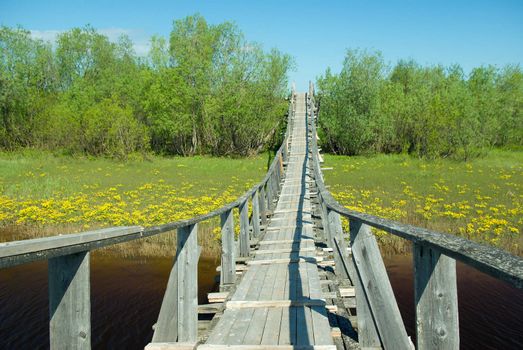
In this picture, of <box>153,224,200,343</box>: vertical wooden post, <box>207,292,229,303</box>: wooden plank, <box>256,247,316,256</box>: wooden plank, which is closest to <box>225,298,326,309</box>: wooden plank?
<box>207,292,229,303</box>: wooden plank

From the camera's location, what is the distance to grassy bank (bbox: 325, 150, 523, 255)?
13.3m

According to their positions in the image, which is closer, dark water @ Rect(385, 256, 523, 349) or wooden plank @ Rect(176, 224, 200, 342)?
wooden plank @ Rect(176, 224, 200, 342)

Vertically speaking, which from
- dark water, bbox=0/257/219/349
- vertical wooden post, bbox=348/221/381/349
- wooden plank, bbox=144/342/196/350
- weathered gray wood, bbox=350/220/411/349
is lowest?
dark water, bbox=0/257/219/349

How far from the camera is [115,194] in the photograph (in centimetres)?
1828

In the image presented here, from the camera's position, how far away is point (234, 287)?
5.84 metres

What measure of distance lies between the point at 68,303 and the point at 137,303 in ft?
26.5

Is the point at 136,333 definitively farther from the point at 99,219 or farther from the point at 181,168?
the point at 181,168

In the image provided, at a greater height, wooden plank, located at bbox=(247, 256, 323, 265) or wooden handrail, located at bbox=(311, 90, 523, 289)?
wooden handrail, located at bbox=(311, 90, 523, 289)

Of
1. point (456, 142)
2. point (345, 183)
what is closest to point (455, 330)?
point (345, 183)

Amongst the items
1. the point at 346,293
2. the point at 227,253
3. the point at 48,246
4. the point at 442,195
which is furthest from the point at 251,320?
the point at 442,195

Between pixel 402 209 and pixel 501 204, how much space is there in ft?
13.2

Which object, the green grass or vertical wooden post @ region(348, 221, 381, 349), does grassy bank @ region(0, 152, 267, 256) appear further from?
vertical wooden post @ region(348, 221, 381, 349)

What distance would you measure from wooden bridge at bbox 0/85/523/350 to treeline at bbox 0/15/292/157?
87.3ft

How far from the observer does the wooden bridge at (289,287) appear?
180 centimetres
